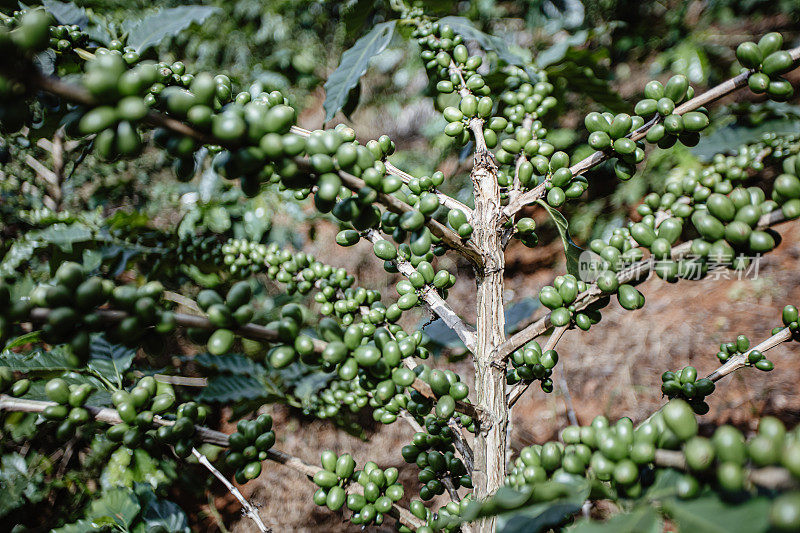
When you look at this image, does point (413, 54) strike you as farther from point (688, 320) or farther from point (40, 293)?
point (40, 293)

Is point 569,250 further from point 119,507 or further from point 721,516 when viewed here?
point 119,507

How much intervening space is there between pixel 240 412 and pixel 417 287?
1.44 meters

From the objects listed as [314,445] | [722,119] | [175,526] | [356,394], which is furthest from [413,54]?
[175,526]

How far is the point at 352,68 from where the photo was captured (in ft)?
4.82

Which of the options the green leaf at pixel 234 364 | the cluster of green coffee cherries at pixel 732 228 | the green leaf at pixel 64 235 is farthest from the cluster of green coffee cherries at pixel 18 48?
the green leaf at pixel 64 235

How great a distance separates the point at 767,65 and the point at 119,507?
2089 mm

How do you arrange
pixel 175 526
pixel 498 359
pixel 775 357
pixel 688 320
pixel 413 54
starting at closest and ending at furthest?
pixel 498 359 → pixel 175 526 → pixel 775 357 → pixel 688 320 → pixel 413 54

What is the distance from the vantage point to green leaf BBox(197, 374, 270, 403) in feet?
6.10

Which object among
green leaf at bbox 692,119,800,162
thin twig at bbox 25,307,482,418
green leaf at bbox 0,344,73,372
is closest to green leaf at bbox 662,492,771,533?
thin twig at bbox 25,307,482,418

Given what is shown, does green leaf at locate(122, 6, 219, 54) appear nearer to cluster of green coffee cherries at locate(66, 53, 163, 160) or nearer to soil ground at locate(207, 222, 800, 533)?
cluster of green coffee cherries at locate(66, 53, 163, 160)

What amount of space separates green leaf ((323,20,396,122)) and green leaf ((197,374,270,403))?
1267mm

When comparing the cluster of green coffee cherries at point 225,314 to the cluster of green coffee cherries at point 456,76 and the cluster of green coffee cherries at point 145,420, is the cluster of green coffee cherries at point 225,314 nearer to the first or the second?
the cluster of green coffee cherries at point 145,420

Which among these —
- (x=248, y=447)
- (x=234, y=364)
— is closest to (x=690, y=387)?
(x=248, y=447)

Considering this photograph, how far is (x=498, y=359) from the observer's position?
0.92m
